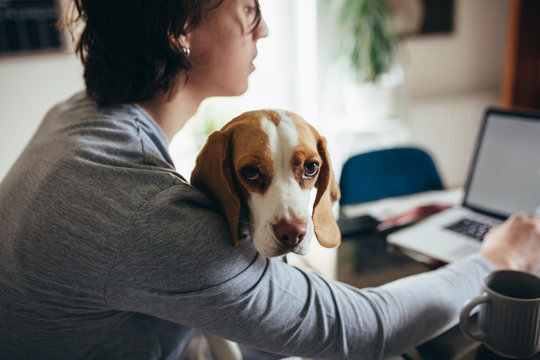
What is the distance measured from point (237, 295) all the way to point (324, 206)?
18 centimetres

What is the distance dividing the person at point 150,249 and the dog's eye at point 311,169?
0.44ft

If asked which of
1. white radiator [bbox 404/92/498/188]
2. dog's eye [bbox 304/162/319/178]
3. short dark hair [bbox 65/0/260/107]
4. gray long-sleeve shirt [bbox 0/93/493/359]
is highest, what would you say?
short dark hair [bbox 65/0/260/107]

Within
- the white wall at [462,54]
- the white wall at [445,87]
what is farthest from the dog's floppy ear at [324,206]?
the white wall at [462,54]

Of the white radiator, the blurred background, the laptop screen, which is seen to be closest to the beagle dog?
the laptop screen

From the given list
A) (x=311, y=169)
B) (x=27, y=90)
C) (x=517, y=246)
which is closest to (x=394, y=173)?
(x=517, y=246)

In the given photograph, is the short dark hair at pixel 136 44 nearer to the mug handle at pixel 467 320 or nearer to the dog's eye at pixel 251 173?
the dog's eye at pixel 251 173

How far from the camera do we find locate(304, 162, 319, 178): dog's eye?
636 mm

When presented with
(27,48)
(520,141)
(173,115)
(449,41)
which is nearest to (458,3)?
(449,41)

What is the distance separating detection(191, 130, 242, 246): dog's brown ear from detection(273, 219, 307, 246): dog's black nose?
2.8 inches

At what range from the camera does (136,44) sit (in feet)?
2.47

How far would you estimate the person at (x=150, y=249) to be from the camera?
1.97 feet

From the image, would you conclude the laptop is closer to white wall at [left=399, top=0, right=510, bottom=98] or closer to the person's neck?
the person's neck

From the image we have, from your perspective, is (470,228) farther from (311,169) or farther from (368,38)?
(368,38)

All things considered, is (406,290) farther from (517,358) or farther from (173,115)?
(173,115)
